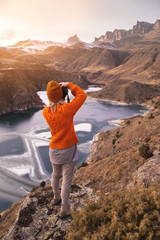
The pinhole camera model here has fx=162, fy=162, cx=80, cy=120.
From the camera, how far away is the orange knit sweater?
3.37m

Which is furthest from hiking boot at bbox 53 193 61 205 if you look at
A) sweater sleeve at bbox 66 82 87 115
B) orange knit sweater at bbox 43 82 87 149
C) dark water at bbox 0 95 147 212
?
dark water at bbox 0 95 147 212

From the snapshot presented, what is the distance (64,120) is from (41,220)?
2.86 metres

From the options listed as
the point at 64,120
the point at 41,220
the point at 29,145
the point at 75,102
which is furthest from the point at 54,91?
the point at 29,145

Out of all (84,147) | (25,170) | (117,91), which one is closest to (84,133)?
(84,147)

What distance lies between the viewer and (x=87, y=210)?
3531mm

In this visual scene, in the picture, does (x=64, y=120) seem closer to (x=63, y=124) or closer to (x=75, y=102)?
(x=63, y=124)

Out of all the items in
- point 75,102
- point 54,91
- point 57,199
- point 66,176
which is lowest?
point 57,199

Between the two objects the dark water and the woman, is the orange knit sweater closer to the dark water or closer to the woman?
the woman

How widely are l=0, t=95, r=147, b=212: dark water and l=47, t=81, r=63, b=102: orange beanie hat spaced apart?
20.3 meters

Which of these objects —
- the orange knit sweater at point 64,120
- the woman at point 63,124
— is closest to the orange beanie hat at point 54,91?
the woman at point 63,124

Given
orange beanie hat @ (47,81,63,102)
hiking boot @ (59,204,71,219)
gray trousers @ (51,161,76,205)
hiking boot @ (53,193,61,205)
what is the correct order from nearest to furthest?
orange beanie hat @ (47,81,63,102) → gray trousers @ (51,161,76,205) → hiking boot @ (59,204,71,219) → hiking boot @ (53,193,61,205)

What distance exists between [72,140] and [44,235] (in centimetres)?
230

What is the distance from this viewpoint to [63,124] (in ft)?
11.3

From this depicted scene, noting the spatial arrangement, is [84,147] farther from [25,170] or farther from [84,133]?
[25,170]
